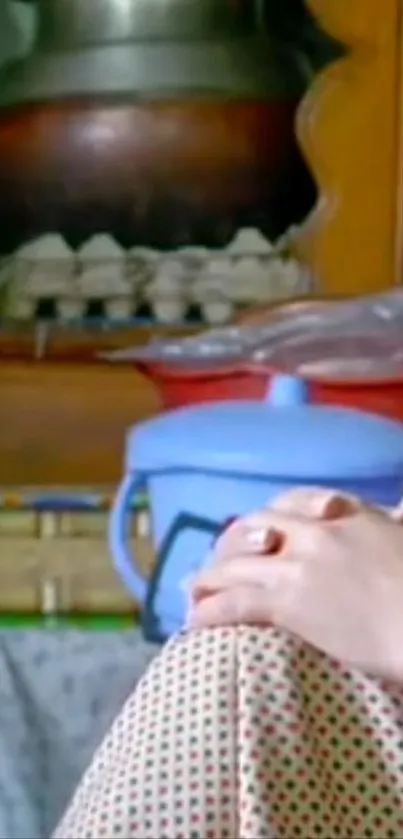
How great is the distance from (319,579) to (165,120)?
0.84 meters

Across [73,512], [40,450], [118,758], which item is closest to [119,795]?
[118,758]

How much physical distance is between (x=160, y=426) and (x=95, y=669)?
15 cm

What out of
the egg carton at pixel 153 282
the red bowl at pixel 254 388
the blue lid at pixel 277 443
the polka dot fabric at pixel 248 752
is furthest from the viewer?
the egg carton at pixel 153 282

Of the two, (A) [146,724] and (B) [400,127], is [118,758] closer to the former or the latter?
(A) [146,724]

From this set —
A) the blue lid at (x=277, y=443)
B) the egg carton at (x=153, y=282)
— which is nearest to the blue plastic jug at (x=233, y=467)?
the blue lid at (x=277, y=443)

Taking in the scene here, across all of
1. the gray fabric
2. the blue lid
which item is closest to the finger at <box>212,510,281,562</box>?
the blue lid

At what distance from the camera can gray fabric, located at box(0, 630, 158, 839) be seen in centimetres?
93

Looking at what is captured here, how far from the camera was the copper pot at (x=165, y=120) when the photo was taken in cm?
145

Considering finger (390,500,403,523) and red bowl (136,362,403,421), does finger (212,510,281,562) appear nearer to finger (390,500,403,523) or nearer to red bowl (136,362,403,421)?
finger (390,500,403,523)

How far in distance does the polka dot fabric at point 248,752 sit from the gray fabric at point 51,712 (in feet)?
0.91

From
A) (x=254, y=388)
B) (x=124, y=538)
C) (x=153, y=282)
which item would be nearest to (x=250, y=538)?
(x=124, y=538)

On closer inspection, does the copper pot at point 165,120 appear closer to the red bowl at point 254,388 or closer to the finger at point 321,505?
the red bowl at point 254,388

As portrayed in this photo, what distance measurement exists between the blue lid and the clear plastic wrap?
0.25 m

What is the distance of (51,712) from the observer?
0.96 m
